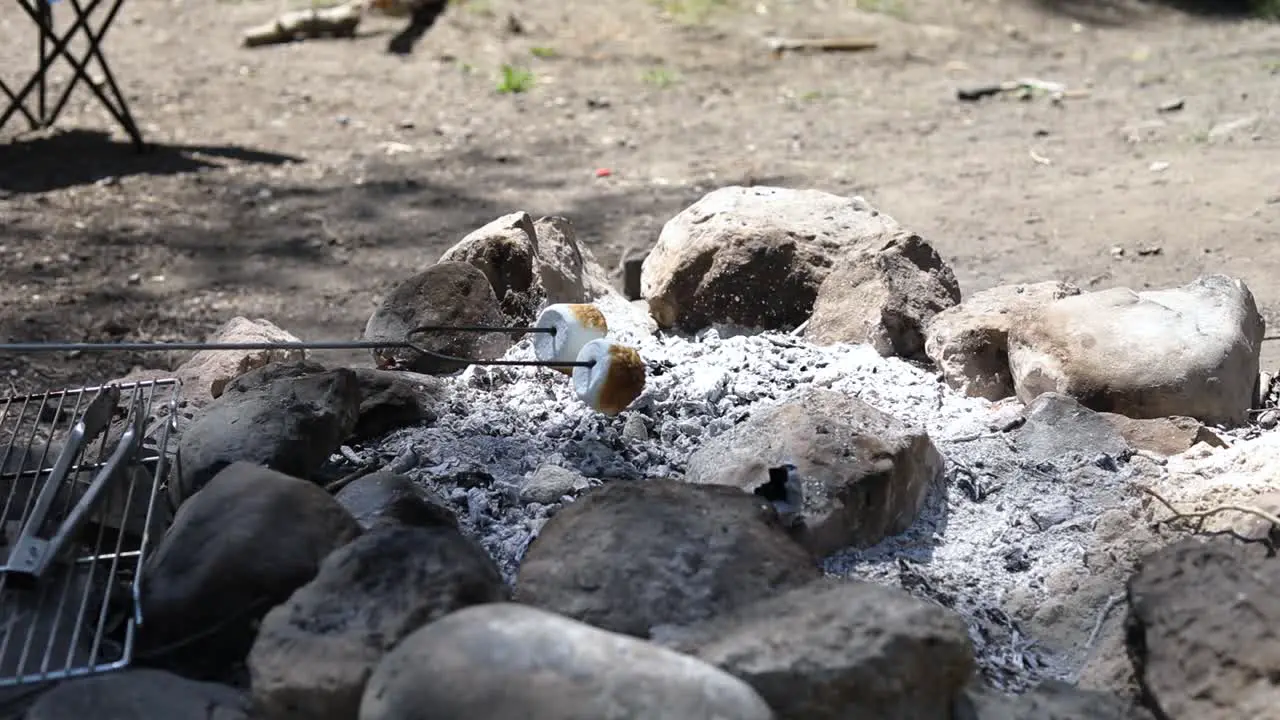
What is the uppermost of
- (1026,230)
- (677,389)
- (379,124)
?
(677,389)

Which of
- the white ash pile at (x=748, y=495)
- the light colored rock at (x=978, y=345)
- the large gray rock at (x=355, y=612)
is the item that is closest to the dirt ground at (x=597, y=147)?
the light colored rock at (x=978, y=345)

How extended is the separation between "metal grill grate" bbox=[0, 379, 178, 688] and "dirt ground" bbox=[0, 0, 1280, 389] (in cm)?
145

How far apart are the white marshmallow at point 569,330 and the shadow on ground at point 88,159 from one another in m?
3.81

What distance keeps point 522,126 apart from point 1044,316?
14.3ft

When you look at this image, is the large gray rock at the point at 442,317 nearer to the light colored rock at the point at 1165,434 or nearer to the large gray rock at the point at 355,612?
the large gray rock at the point at 355,612

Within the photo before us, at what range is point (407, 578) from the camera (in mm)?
2018

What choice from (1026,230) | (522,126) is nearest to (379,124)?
(522,126)

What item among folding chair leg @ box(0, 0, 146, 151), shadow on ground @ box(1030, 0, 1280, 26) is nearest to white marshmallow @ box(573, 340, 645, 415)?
folding chair leg @ box(0, 0, 146, 151)

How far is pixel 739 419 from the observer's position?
2947 mm

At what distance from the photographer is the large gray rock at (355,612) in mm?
1891

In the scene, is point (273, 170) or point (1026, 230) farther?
point (273, 170)

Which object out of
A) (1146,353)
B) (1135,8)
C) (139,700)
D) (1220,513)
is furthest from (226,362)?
(1135,8)

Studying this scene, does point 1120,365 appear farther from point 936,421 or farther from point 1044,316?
point 936,421

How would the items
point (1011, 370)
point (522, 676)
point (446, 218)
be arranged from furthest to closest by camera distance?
point (446, 218)
point (1011, 370)
point (522, 676)
